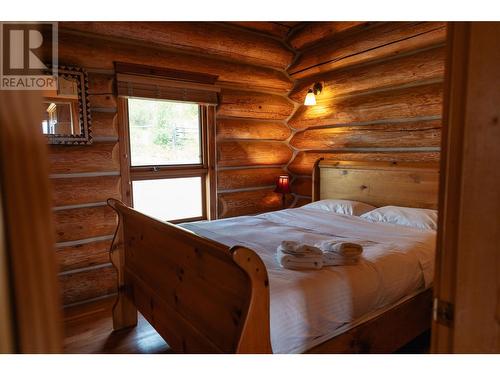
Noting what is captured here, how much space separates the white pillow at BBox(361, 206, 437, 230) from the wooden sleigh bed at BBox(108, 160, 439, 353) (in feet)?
0.72

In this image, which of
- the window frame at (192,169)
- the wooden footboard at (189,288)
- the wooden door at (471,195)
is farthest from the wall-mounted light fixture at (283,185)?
the wooden door at (471,195)

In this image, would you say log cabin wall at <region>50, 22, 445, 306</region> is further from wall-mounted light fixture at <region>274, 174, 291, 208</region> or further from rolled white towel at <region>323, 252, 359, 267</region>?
rolled white towel at <region>323, 252, 359, 267</region>

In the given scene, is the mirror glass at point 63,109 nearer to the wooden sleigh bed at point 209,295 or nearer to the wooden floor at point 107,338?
the wooden sleigh bed at point 209,295

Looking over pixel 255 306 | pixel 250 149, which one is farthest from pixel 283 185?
pixel 255 306

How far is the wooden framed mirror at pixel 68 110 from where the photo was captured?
2727 mm

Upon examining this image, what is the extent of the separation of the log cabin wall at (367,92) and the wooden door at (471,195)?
2.54 meters

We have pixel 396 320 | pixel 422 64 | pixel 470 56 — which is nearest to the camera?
pixel 470 56

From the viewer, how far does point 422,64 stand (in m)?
2.95

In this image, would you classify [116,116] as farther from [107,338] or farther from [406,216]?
[406,216]

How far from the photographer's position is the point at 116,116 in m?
3.07

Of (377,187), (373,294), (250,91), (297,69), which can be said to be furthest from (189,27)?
(373,294)
